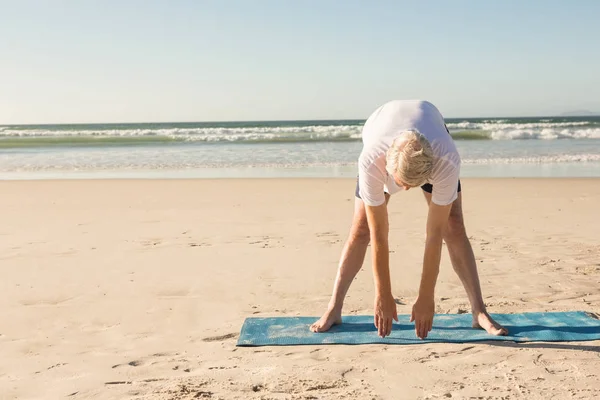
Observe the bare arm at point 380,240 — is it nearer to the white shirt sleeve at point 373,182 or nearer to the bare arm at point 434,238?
the white shirt sleeve at point 373,182

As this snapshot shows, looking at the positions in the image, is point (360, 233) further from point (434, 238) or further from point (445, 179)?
point (445, 179)

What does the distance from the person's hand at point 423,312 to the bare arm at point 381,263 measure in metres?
0.13

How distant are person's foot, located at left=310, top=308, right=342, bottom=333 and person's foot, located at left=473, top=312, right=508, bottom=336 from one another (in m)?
0.82

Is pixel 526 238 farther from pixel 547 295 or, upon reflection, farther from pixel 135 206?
pixel 135 206

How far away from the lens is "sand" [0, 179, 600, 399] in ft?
9.73

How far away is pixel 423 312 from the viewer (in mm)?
3123

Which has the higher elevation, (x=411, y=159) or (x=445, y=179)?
(x=411, y=159)

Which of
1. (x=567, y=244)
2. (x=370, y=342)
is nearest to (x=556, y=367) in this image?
(x=370, y=342)

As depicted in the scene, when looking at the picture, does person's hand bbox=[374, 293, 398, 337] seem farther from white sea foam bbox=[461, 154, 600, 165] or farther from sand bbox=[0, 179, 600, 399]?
white sea foam bbox=[461, 154, 600, 165]

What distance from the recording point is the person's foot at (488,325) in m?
3.52

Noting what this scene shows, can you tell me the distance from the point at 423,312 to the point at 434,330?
1.88 ft

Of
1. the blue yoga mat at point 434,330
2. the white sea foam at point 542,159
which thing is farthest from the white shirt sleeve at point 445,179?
the white sea foam at point 542,159

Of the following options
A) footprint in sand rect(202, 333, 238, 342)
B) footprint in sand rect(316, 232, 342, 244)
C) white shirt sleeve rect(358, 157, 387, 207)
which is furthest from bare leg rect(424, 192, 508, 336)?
footprint in sand rect(316, 232, 342, 244)

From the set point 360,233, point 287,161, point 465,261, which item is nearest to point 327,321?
point 360,233
